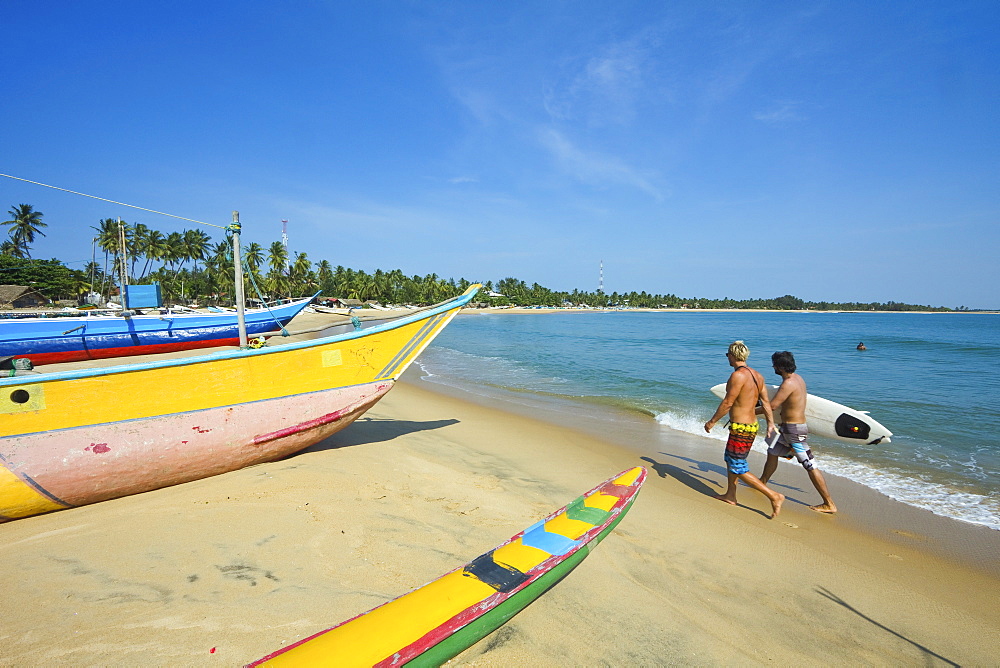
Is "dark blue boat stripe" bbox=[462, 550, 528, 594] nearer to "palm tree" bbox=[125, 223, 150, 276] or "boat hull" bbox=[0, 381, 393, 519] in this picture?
"boat hull" bbox=[0, 381, 393, 519]

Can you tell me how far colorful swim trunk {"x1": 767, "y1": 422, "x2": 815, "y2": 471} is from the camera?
477 cm

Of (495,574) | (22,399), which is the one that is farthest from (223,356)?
(495,574)

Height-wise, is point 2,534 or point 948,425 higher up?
point 2,534

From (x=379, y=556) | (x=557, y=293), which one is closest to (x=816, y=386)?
(x=379, y=556)

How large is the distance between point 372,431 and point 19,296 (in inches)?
2050

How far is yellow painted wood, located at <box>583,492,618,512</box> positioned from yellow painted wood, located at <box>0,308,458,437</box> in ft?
9.68

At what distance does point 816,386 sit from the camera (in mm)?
15234

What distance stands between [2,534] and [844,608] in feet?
22.3

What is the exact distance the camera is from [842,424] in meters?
6.17

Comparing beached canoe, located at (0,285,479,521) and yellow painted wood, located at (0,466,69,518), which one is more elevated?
beached canoe, located at (0,285,479,521)

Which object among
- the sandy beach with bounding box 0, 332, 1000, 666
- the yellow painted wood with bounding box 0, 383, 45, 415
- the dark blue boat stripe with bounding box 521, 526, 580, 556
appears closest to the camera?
the sandy beach with bounding box 0, 332, 1000, 666

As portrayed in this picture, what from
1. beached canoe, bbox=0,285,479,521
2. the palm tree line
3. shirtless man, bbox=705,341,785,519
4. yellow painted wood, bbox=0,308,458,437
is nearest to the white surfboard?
shirtless man, bbox=705,341,785,519

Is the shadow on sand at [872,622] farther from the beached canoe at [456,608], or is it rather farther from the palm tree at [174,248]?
the palm tree at [174,248]

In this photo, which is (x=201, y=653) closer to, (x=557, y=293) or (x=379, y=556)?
(x=379, y=556)
